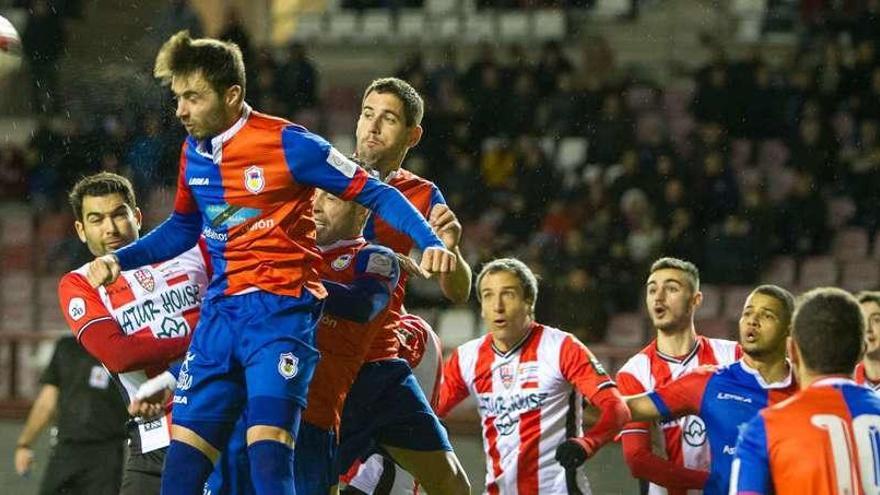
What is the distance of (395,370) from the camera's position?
6004 mm

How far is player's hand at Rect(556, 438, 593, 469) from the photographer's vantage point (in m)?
5.94

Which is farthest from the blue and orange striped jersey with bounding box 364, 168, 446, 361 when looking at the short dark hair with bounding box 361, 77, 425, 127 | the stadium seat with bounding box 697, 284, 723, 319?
the stadium seat with bounding box 697, 284, 723, 319

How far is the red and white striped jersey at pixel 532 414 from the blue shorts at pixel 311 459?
4.73 ft

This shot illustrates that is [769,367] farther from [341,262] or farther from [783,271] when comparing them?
[783,271]

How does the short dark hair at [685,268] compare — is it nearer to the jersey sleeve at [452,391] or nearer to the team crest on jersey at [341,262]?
the jersey sleeve at [452,391]

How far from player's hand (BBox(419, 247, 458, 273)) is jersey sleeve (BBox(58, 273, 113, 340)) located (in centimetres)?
144

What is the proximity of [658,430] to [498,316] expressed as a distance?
0.83 meters

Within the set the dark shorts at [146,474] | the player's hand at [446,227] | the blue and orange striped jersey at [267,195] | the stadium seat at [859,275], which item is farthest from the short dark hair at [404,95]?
the stadium seat at [859,275]

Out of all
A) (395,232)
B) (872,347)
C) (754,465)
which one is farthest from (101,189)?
(872,347)

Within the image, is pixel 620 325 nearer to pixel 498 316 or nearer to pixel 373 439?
pixel 498 316

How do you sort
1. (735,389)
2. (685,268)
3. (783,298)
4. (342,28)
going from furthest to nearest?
(342,28)
(685,268)
(783,298)
(735,389)

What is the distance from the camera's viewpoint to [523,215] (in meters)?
13.9

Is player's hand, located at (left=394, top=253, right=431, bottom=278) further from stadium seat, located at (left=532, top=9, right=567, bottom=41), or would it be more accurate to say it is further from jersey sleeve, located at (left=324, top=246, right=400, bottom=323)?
stadium seat, located at (left=532, top=9, right=567, bottom=41)

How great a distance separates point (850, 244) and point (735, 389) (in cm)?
783
